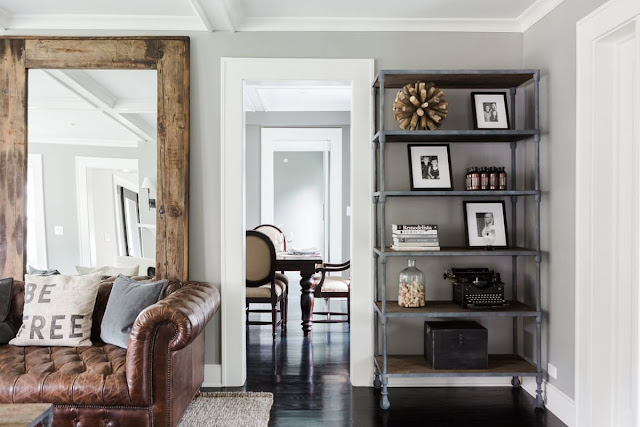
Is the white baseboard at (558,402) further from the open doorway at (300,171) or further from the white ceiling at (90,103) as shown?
the white ceiling at (90,103)

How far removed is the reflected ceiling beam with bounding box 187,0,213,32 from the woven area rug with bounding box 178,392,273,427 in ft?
7.71

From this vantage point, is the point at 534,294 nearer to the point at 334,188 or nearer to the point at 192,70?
the point at 192,70

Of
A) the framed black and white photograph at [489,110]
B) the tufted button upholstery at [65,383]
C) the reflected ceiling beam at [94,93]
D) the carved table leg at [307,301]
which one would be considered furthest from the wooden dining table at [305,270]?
the tufted button upholstery at [65,383]

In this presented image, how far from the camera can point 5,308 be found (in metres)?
2.84

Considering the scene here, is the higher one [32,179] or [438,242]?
[32,179]

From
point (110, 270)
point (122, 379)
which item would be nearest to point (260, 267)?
point (110, 270)

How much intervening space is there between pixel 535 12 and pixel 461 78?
614 mm

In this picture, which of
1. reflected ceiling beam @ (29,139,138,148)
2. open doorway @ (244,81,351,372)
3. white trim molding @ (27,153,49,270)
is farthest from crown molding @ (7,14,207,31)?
open doorway @ (244,81,351,372)

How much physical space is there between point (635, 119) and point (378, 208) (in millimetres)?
1529

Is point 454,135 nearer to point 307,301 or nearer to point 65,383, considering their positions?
point 307,301

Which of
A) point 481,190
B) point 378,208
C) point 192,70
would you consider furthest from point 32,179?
point 481,190

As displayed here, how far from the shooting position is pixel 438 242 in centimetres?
314

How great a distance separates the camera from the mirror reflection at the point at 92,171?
10.6 ft

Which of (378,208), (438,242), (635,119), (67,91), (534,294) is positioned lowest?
(534,294)
